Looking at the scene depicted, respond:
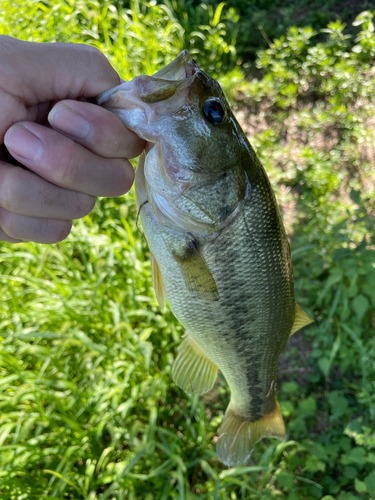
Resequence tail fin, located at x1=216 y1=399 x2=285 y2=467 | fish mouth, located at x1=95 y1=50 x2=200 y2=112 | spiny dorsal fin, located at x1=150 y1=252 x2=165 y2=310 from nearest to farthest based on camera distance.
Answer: fish mouth, located at x1=95 y1=50 x2=200 y2=112, spiny dorsal fin, located at x1=150 y1=252 x2=165 y2=310, tail fin, located at x1=216 y1=399 x2=285 y2=467

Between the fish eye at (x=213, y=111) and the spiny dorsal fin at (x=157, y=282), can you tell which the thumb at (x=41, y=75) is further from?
the spiny dorsal fin at (x=157, y=282)

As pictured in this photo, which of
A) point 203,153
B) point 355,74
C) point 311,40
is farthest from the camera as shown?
point 311,40

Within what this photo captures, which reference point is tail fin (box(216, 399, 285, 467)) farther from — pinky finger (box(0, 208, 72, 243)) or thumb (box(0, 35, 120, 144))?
thumb (box(0, 35, 120, 144))

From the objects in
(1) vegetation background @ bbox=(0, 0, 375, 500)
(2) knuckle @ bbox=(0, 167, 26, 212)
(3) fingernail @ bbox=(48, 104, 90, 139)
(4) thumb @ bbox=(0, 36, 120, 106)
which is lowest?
(1) vegetation background @ bbox=(0, 0, 375, 500)

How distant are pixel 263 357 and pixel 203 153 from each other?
991mm

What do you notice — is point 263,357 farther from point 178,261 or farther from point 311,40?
point 311,40

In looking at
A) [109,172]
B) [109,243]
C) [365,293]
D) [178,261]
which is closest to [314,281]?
[365,293]

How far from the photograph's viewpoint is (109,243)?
2.85m

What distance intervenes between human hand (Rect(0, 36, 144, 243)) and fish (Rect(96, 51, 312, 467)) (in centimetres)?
9

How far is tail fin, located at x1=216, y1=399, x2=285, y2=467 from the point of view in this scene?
181cm

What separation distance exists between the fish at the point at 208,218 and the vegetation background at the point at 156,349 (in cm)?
103

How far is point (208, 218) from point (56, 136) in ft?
2.01

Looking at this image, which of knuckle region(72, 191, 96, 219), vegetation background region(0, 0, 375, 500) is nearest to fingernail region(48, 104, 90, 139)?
knuckle region(72, 191, 96, 219)

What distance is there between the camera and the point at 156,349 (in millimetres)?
2682
